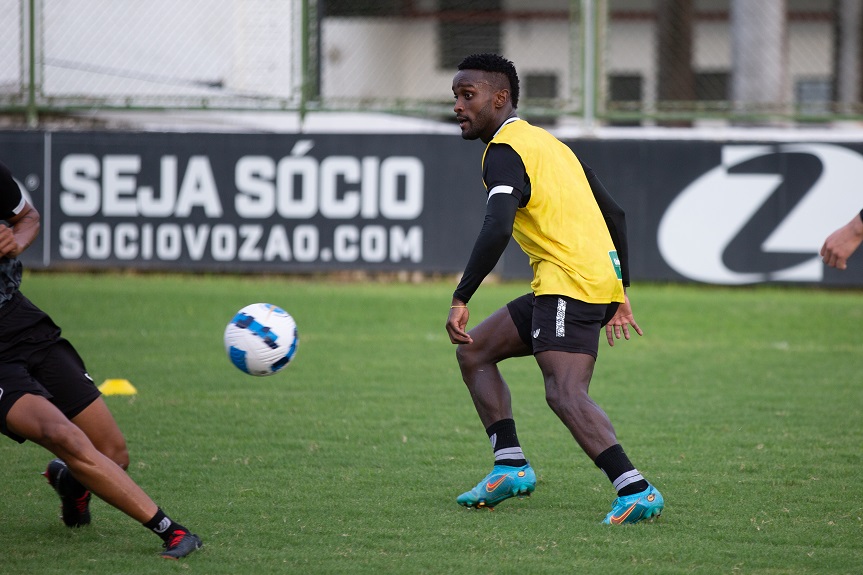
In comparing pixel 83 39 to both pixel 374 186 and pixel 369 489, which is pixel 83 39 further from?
pixel 369 489

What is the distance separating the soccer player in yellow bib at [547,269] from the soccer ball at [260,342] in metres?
0.97

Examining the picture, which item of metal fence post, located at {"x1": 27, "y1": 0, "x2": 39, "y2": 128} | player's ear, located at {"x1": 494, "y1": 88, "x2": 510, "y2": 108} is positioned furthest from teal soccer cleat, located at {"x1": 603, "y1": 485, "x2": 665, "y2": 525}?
metal fence post, located at {"x1": 27, "y1": 0, "x2": 39, "y2": 128}

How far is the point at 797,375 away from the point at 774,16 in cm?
1129

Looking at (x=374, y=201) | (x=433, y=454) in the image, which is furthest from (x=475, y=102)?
(x=374, y=201)

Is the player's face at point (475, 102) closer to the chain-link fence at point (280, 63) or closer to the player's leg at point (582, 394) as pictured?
the player's leg at point (582, 394)

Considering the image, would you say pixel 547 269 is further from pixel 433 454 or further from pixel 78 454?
pixel 78 454

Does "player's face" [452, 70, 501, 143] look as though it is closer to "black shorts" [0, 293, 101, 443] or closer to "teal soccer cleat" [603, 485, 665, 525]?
"teal soccer cleat" [603, 485, 665, 525]

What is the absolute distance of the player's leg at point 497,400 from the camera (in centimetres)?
560

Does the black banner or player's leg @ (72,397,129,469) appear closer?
player's leg @ (72,397,129,469)

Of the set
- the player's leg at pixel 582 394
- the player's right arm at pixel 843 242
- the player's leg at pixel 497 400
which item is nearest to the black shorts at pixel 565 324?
the player's leg at pixel 582 394

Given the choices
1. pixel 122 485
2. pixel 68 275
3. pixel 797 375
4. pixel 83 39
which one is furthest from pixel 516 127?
pixel 83 39

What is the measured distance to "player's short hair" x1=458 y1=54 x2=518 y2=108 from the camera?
546 centimetres

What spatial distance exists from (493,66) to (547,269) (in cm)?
101

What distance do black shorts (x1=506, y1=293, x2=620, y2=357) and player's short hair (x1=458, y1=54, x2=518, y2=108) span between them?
102 centimetres
